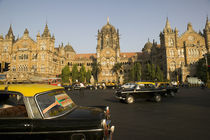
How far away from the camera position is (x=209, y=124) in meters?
5.39

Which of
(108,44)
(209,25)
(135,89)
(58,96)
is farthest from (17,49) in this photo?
(209,25)

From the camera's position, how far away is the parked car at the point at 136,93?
433 inches

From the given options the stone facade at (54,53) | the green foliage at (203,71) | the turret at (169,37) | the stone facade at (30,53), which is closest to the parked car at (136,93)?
the green foliage at (203,71)

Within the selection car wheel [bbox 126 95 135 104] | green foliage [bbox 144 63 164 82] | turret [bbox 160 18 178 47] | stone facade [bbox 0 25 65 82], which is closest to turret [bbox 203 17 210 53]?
turret [bbox 160 18 178 47]

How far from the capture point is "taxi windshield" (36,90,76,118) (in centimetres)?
266

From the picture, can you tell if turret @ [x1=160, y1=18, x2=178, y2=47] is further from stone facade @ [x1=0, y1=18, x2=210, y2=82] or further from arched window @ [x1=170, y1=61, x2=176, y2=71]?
arched window @ [x1=170, y1=61, x2=176, y2=71]

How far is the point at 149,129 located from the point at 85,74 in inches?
2165

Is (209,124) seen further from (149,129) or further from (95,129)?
(95,129)

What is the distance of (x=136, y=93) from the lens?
11.1 metres

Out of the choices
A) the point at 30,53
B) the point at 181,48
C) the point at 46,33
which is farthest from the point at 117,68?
the point at 30,53

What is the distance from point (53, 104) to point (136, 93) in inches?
357

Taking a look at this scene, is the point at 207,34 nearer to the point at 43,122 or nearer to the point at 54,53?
the point at 54,53

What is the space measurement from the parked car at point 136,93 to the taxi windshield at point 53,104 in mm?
8065

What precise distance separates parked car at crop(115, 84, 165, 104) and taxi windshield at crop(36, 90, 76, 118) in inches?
318
